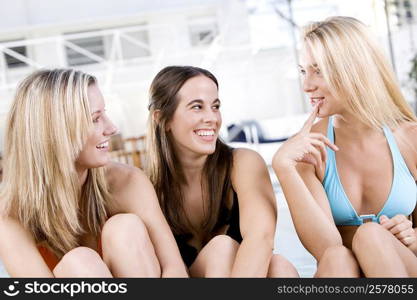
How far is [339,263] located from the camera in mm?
1425

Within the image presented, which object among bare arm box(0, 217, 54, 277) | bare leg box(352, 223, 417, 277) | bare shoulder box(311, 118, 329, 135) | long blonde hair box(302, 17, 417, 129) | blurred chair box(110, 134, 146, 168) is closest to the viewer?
bare leg box(352, 223, 417, 277)

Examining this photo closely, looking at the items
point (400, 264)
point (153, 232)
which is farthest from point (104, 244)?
point (400, 264)

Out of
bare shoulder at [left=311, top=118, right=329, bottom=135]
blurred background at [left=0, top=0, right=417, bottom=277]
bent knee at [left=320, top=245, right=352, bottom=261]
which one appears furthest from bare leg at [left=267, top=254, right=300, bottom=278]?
blurred background at [left=0, top=0, right=417, bottom=277]

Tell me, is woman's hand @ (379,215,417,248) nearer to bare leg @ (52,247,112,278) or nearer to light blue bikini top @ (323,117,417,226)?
light blue bikini top @ (323,117,417,226)

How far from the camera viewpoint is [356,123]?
1.70 metres

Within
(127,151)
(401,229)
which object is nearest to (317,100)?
(401,229)

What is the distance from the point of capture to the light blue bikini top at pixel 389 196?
162cm

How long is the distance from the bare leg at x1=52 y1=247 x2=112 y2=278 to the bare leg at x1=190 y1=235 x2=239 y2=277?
26 cm

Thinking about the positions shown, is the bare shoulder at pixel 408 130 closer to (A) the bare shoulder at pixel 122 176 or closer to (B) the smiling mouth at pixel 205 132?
(B) the smiling mouth at pixel 205 132

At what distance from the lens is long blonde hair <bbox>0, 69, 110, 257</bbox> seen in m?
1.54

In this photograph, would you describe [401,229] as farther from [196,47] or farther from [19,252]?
[196,47]

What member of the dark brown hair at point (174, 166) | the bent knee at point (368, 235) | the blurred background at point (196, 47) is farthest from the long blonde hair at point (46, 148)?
the blurred background at point (196, 47)

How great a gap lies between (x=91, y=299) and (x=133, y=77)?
585 cm

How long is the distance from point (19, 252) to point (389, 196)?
3.07 feet
